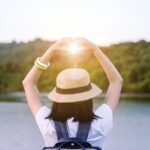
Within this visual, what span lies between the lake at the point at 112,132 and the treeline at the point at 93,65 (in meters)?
0.32

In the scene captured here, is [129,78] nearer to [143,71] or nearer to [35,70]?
[143,71]

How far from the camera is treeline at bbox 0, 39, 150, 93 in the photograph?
11.0 feet

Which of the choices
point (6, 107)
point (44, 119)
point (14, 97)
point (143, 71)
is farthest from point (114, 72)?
point (6, 107)

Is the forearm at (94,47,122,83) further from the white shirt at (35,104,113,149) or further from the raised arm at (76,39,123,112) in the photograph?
the white shirt at (35,104,113,149)

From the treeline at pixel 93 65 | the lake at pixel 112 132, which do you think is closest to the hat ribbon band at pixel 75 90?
the treeline at pixel 93 65

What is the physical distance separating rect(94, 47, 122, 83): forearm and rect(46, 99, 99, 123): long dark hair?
0.42 feet

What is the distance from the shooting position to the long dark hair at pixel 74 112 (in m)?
1.16

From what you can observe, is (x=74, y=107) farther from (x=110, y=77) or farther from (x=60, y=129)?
(x=110, y=77)

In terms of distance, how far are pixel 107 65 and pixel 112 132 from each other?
124 inches

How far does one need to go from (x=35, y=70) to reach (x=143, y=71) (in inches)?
92.0

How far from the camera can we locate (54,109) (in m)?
1.17

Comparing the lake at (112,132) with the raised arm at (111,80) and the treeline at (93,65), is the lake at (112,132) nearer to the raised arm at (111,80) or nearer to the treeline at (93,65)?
the treeline at (93,65)

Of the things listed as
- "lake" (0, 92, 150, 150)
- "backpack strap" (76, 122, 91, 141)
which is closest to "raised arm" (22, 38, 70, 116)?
"backpack strap" (76, 122, 91, 141)

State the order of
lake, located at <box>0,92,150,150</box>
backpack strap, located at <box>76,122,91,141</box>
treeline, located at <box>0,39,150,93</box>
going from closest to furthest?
backpack strap, located at <box>76,122,91,141</box> < treeline, located at <box>0,39,150,93</box> < lake, located at <box>0,92,150,150</box>
